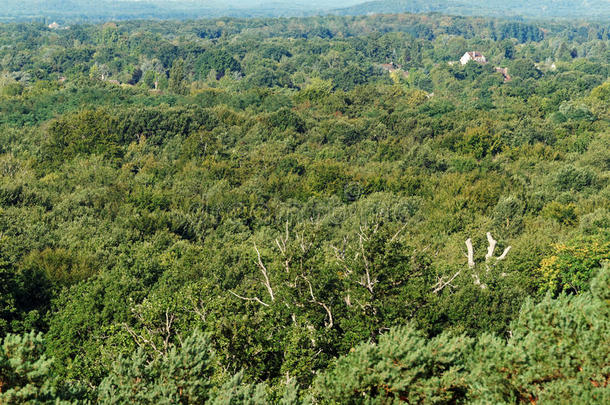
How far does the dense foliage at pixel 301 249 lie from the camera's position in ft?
48.5

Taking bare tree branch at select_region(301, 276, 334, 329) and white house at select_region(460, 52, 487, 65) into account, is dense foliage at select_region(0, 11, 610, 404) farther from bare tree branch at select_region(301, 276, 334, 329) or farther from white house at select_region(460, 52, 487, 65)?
white house at select_region(460, 52, 487, 65)

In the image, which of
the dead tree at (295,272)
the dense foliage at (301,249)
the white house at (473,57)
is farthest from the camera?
the white house at (473,57)

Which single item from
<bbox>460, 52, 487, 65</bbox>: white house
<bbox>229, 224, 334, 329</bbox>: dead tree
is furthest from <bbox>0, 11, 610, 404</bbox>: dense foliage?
<bbox>460, 52, 487, 65</bbox>: white house

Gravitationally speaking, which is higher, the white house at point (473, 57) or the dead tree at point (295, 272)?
the dead tree at point (295, 272)

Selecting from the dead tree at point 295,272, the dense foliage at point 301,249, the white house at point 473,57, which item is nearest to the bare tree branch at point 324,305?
the dead tree at point 295,272

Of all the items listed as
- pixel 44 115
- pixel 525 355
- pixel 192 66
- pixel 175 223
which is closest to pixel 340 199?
pixel 175 223

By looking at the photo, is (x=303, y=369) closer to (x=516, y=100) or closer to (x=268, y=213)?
(x=268, y=213)

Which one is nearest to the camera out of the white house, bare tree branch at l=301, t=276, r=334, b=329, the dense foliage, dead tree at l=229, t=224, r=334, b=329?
the dense foliage

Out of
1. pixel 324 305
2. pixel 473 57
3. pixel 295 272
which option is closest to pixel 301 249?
pixel 295 272

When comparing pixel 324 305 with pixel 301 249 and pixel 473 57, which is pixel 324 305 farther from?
pixel 473 57

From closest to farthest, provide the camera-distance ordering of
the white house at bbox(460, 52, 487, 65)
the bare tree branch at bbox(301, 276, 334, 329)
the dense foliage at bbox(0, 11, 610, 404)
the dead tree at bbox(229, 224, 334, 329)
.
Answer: the dense foliage at bbox(0, 11, 610, 404)
the bare tree branch at bbox(301, 276, 334, 329)
the dead tree at bbox(229, 224, 334, 329)
the white house at bbox(460, 52, 487, 65)

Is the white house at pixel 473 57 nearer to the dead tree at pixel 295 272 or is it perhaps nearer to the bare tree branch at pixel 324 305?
the dead tree at pixel 295 272

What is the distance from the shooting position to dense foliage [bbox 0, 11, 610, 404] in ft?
48.5

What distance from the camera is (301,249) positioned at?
23.0 metres
